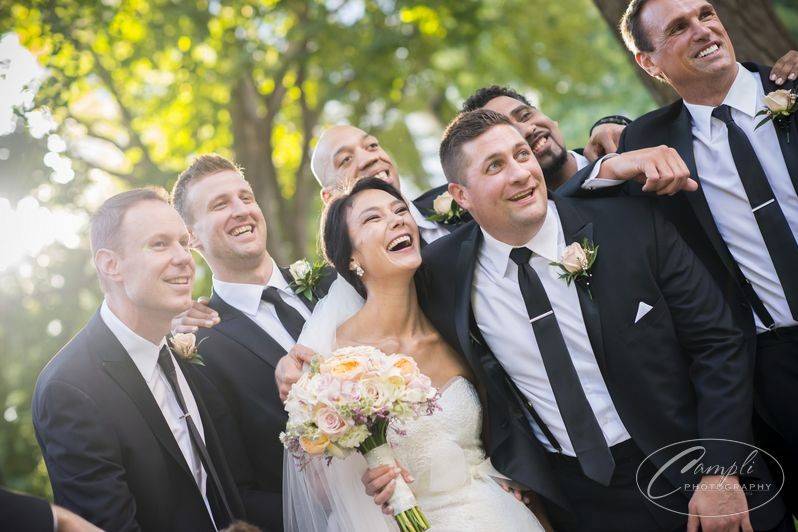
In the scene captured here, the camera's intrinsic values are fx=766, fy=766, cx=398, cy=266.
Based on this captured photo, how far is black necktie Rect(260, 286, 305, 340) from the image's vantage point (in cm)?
508

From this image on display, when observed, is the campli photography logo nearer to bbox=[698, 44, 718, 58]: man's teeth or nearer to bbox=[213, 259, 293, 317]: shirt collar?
bbox=[698, 44, 718, 58]: man's teeth

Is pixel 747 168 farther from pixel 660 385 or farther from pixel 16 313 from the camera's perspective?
pixel 16 313

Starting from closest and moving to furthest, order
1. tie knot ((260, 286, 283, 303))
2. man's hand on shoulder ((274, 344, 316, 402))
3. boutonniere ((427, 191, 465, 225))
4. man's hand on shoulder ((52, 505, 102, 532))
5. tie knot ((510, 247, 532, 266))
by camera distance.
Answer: man's hand on shoulder ((52, 505, 102, 532)), man's hand on shoulder ((274, 344, 316, 402)), tie knot ((510, 247, 532, 266)), tie knot ((260, 286, 283, 303)), boutonniere ((427, 191, 465, 225))

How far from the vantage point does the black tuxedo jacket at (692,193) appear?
4160 millimetres

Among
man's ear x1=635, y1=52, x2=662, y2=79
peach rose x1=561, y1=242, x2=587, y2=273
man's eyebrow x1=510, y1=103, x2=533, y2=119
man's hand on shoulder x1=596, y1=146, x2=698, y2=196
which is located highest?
man's eyebrow x1=510, y1=103, x2=533, y2=119

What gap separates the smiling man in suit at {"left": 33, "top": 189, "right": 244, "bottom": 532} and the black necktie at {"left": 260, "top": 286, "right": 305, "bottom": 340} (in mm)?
726

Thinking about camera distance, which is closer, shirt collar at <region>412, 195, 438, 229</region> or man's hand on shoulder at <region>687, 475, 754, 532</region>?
man's hand on shoulder at <region>687, 475, 754, 532</region>

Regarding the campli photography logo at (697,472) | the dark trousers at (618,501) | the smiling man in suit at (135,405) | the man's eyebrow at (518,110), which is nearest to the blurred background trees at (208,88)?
the smiling man in suit at (135,405)

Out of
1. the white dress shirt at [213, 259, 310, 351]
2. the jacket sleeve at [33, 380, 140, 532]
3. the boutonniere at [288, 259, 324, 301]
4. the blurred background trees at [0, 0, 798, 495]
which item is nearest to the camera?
the jacket sleeve at [33, 380, 140, 532]

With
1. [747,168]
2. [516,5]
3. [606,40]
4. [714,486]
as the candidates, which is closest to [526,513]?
[714,486]

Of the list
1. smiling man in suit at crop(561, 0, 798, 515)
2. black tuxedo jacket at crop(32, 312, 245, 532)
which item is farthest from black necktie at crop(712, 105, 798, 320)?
black tuxedo jacket at crop(32, 312, 245, 532)

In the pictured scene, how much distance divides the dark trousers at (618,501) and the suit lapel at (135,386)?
211 cm

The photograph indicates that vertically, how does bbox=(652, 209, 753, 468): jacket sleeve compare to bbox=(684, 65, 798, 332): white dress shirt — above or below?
below

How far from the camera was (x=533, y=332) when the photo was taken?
4223 mm
